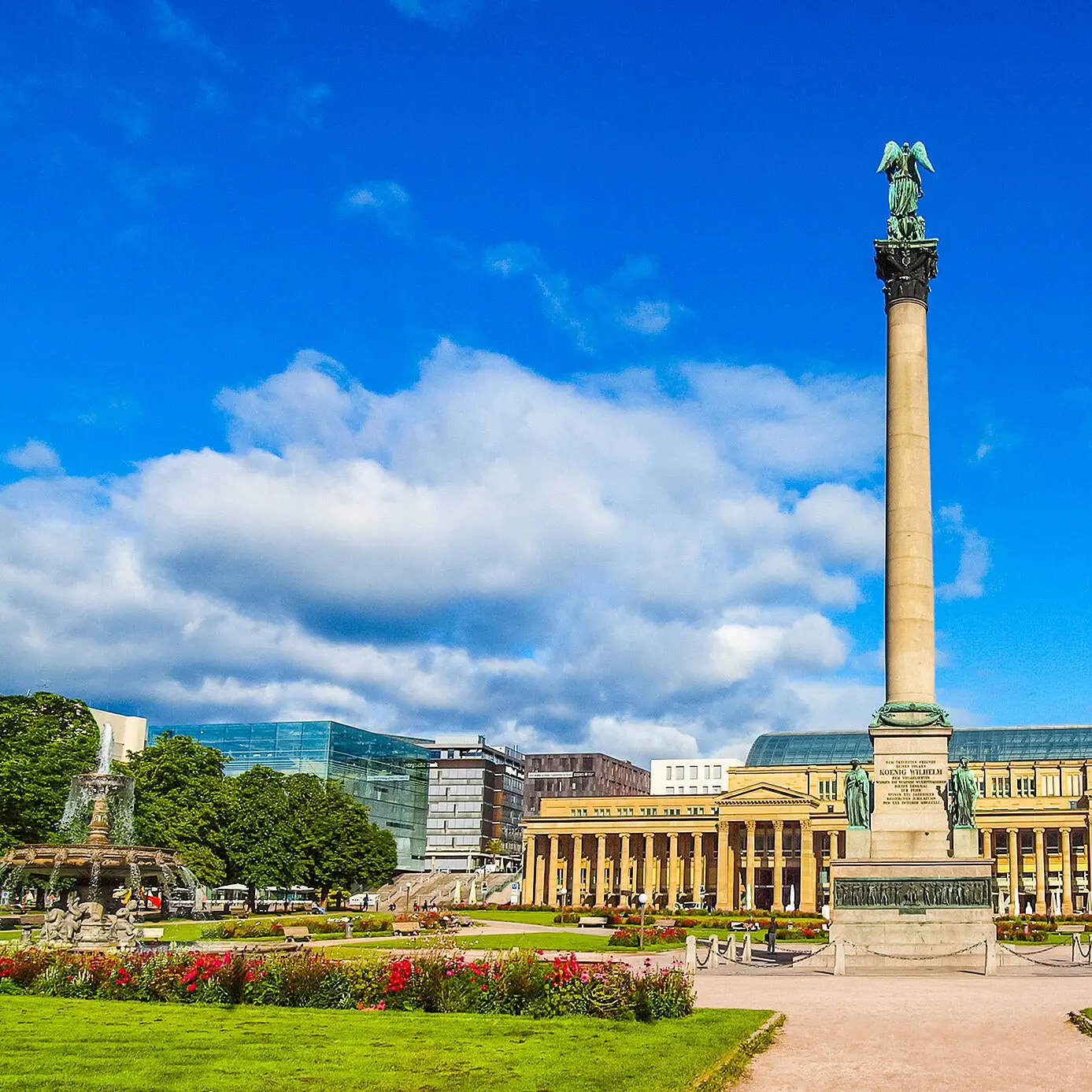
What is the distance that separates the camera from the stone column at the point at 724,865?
489 feet

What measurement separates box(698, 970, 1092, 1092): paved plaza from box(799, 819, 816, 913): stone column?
111 meters

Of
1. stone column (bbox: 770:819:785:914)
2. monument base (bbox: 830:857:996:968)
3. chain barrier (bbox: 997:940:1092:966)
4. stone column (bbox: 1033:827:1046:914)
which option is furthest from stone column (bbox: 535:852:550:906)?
chain barrier (bbox: 997:940:1092:966)

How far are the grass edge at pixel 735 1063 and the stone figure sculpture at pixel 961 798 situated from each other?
76.8ft

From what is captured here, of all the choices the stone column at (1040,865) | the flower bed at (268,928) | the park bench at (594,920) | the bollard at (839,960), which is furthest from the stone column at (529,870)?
the bollard at (839,960)

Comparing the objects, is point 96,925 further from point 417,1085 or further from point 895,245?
point 895,245

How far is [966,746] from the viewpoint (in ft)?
549

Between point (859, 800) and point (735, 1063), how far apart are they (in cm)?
2923

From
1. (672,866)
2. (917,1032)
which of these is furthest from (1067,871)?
(917,1032)

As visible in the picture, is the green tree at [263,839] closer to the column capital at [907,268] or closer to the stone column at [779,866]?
the column capital at [907,268]

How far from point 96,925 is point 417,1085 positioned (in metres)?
32.6

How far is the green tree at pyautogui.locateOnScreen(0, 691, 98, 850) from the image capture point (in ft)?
229

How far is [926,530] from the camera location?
52094 millimetres

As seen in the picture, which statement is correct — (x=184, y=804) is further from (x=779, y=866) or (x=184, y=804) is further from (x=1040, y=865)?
(x=1040, y=865)

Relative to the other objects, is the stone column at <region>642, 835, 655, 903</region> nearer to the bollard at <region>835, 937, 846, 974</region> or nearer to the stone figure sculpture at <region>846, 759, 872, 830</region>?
the stone figure sculpture at <region>846, 759, 872, 830</region>
